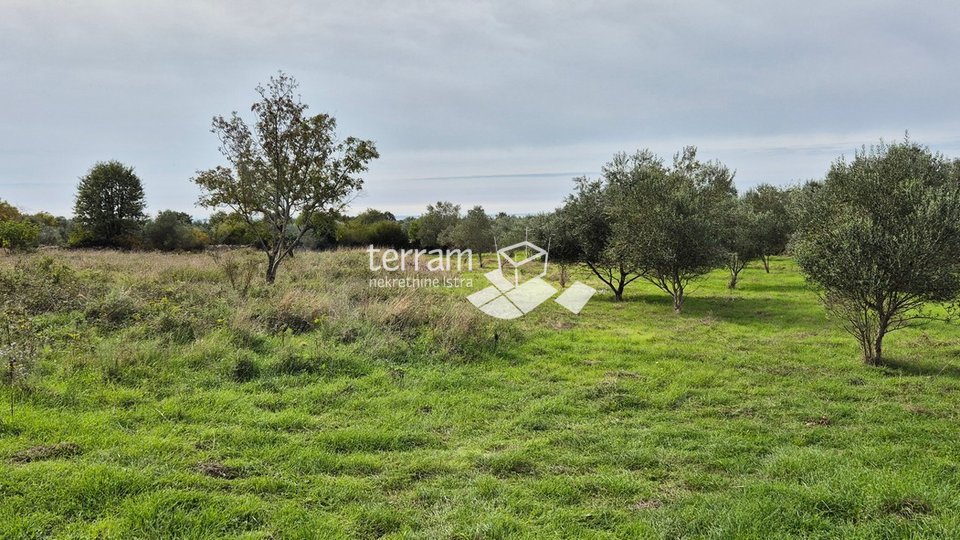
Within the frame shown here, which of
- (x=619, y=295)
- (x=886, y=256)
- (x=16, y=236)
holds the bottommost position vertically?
(x=619, y=295)

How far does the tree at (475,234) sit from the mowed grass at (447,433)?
31280 mm

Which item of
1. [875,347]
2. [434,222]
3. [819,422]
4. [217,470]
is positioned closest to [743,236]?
[875,347]

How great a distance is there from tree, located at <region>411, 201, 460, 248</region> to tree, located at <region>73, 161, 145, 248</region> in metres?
27.1

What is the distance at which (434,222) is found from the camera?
54938mm

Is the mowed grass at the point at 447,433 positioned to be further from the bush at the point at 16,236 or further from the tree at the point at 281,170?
the bush at the point at 16,236

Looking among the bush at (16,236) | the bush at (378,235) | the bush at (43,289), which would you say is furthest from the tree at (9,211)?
the bush at (43,289)

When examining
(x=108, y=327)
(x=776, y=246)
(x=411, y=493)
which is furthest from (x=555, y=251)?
(x=411, y=493)

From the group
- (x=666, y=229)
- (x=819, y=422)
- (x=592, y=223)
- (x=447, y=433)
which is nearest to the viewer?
(x=447, y=433)

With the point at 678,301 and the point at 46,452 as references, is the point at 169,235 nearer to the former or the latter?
the point at 678,301

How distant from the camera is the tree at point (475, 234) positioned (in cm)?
4344

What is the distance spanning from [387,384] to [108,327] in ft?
20.8

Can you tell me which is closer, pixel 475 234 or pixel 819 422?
pixel 819 422

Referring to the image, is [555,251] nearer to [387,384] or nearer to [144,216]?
[387,384]

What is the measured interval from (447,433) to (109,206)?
46.1 m
